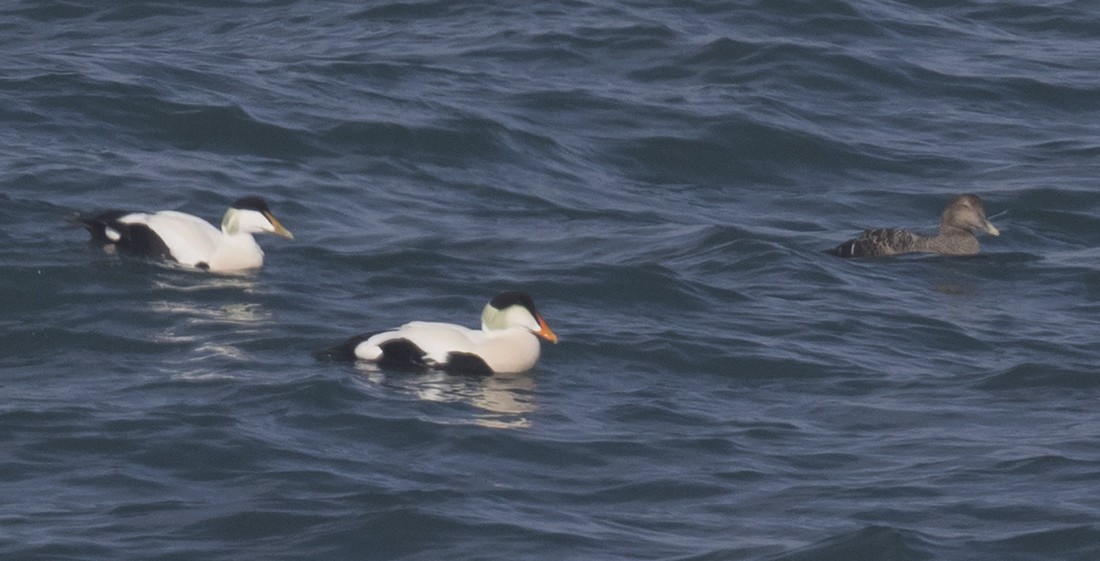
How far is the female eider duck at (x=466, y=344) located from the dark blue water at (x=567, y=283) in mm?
98

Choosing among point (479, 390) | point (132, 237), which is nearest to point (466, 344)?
point (479, 390)

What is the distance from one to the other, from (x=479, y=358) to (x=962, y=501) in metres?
2.82

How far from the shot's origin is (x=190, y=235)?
41.4 feet

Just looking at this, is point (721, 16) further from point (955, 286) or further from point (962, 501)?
point (962, 501)

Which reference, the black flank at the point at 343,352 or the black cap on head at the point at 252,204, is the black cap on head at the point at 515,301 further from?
the black cap on head at the point at 252,204

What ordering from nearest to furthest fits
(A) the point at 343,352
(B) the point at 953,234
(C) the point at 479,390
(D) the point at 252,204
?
(C) the point at 479,390, (A) the point at 343,352, (D) the point at 252,204, (B) the point at 953,234

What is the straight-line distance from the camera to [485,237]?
13.8 meters

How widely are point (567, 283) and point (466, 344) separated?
201cm

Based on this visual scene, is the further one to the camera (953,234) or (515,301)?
(953,234)

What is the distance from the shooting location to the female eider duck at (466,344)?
423 inches

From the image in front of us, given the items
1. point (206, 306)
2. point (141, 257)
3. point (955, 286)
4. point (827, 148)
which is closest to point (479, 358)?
point (206, 306)

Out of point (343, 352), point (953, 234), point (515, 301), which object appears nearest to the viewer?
point (343, 352)

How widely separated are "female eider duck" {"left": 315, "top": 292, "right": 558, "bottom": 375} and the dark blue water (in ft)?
Result: 0.32

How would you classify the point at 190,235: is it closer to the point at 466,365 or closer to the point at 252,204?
→ the point at 252,204
